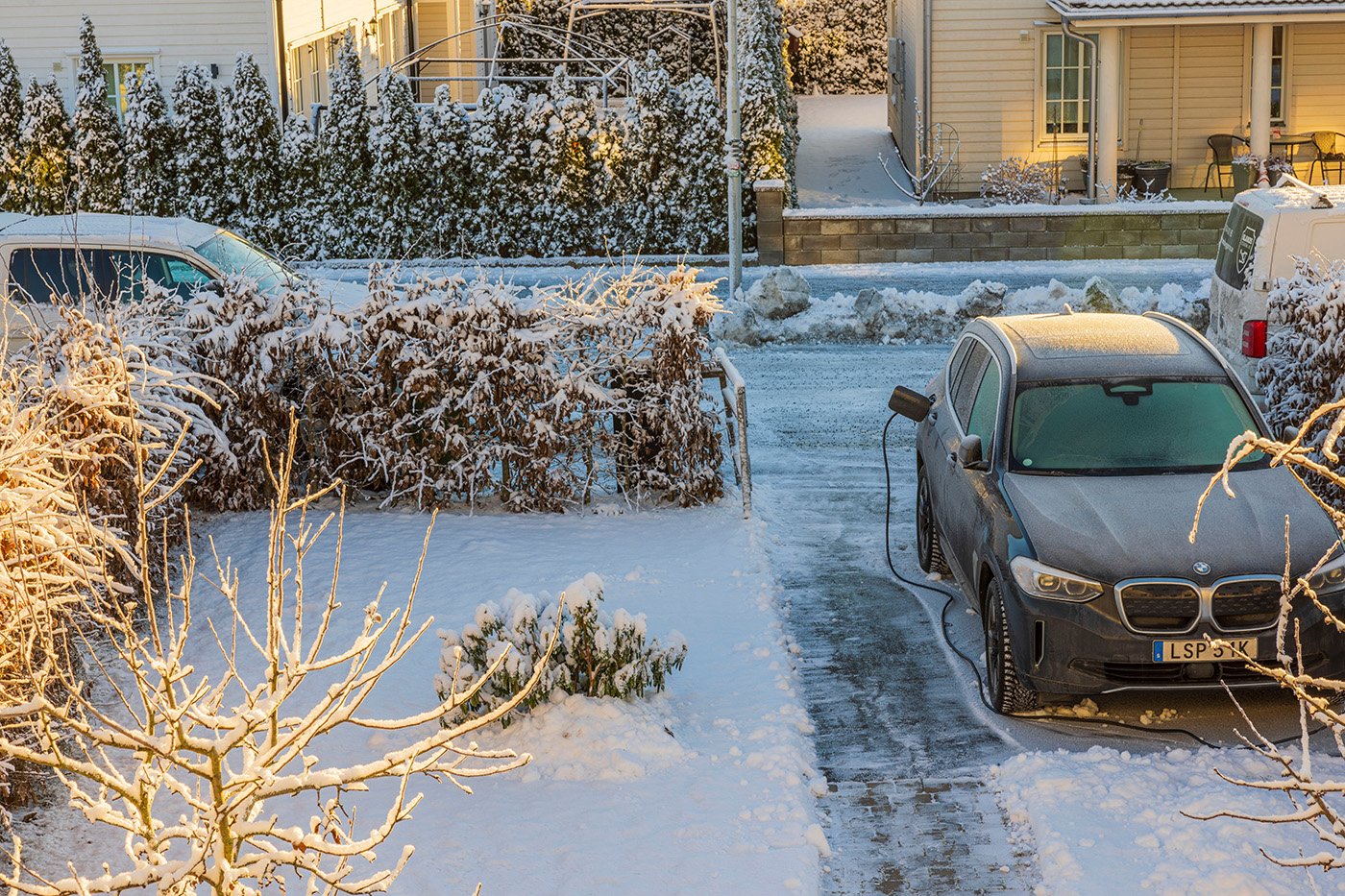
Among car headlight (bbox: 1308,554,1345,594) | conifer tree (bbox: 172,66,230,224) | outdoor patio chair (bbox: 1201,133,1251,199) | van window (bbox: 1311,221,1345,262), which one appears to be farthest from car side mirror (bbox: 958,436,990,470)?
outdoor patio chair (bbox: 1201,133,1251,199)

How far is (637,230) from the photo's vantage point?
870 inches

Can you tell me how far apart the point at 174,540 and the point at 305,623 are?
4.83ft

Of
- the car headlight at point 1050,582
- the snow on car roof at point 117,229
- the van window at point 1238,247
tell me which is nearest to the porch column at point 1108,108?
the van window at point 1238,247

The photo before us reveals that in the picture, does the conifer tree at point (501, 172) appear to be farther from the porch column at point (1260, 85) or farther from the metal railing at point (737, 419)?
the metal railing at point (737, 419)

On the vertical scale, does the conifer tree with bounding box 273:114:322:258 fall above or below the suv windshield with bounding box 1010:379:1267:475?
above

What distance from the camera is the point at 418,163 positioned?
71.9 ft

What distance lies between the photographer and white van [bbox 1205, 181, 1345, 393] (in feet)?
36.8

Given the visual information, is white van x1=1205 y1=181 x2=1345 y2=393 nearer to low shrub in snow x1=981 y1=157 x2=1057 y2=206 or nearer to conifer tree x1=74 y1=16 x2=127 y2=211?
low shrub in snow x1=981 y1=157 x2=1057 y2=206

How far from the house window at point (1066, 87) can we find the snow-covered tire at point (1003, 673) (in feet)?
64.1

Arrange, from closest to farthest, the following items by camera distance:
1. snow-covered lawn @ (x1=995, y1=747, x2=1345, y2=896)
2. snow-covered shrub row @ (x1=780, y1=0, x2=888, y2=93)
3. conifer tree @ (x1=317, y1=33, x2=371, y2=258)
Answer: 1. snow-covered lawn @ (x1=995, y1=747, x2=1345, y2=896)
2. conifer tree @ (x1=317, y1=33, x2=371, y2=258)
3. snow-covered shrub row @ (x1=780, y1=0, x2=888, y2=93)

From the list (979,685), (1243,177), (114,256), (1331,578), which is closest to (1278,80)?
(1243,177)

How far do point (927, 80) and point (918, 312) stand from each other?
9.64 metres

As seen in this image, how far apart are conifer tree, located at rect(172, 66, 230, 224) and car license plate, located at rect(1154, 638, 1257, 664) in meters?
17.9

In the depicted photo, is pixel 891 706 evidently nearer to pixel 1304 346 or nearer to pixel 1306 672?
pixel 1306 672
